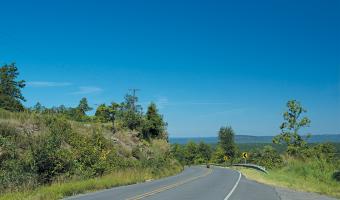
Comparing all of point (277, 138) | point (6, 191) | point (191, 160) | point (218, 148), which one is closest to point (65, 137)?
point (6, 191)

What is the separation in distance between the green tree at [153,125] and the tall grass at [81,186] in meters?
27.9

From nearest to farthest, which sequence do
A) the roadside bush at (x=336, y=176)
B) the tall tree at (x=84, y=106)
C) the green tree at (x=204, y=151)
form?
1. the roadside bush at (x=336, y=176)
2. the tall tree at (x=84, y=106)
3. the green tree at (x=204, y=151)

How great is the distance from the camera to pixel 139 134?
6112 cm

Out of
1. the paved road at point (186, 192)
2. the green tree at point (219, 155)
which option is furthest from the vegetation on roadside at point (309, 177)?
the green tree at point (219, 155)

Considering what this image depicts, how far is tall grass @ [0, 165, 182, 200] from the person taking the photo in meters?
17.6

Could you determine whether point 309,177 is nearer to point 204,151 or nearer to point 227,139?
point 227,139

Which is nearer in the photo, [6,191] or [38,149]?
[6,191]

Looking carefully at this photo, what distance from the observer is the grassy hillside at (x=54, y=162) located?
20.7 m

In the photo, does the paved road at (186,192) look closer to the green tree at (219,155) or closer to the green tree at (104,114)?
the green tree at (104,114)

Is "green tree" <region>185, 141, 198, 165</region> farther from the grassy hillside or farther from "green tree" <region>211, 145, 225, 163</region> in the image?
the grassy hillside

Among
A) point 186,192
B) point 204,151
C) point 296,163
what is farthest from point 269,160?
point 204,151

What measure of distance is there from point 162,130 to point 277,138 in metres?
18.7

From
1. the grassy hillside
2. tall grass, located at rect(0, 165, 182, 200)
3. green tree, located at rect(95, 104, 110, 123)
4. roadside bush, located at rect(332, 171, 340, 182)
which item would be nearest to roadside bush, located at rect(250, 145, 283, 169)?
the grassy hillside

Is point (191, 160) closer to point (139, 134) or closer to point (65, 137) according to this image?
point (139, 134)
